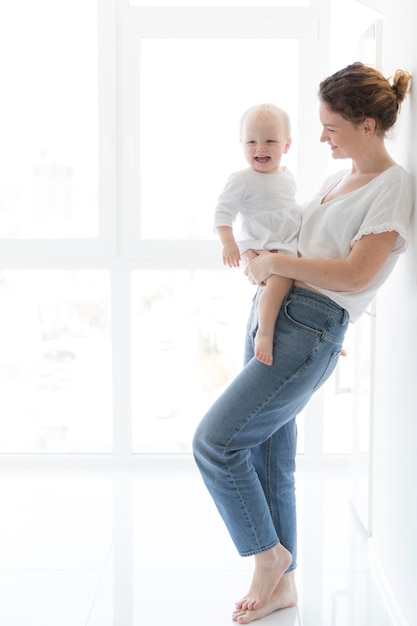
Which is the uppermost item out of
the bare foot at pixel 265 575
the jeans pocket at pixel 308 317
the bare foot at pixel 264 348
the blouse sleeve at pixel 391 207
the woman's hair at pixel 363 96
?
the woman's hair at pixel 363 96

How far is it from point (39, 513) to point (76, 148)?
1.53 meters

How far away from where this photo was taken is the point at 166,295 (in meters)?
3.36

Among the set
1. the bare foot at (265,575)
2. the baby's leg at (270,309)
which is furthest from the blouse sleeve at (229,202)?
the bare foot at (265,575)

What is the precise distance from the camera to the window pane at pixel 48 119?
10.6ft

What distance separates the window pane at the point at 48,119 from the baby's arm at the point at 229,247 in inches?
53.0

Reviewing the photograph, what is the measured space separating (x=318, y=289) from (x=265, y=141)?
49cm

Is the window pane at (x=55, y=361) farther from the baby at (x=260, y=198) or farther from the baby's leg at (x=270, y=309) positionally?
the baby's leg at (x=270, y=309)

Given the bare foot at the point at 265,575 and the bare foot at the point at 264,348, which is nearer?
the bare foot at the point at 264,348

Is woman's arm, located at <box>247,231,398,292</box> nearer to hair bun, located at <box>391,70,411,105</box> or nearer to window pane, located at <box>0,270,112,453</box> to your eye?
hair bun, located at <box>391,70,411,105</box>

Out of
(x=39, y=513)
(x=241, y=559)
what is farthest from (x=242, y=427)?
(x=39, y=513)

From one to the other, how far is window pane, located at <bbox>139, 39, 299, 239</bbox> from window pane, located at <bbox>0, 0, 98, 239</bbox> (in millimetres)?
245

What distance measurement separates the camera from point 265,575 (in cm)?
203

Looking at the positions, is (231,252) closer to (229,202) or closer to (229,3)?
(229,202)

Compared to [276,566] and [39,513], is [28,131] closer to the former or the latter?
[39,513]
